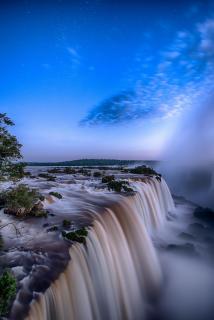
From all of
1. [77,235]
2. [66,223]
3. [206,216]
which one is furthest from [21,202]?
[206,216]

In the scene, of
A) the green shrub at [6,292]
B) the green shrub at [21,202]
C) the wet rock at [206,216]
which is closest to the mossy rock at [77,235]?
the green shrub at [21,202]

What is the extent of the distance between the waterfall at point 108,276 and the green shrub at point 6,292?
595 millimetres

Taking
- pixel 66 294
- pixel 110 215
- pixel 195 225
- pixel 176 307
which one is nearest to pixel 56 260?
pixel 66 294

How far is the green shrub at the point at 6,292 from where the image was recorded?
19.5 feet

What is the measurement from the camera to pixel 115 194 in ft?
66.2

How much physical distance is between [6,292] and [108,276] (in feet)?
16.6

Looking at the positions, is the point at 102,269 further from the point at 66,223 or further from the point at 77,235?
the point at 66,223

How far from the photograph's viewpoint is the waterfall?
7.29m

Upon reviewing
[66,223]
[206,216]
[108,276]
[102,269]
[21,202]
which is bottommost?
[206,216]

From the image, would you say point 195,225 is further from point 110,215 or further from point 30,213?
point 30,213

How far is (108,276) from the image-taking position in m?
10.3

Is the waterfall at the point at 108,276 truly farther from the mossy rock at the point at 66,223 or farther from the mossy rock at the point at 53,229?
the mossy rock at the point at 53,229

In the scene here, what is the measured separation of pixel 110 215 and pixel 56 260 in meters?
5.74

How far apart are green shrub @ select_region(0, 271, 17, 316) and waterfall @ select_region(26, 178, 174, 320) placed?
0.59 m
